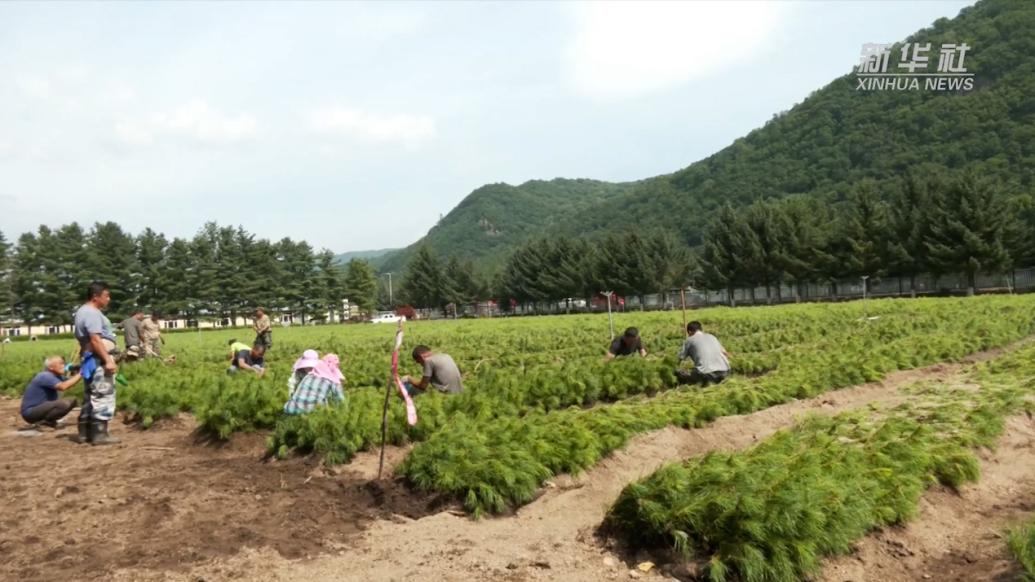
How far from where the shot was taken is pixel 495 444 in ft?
22.6

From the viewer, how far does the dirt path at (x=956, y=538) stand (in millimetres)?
4883

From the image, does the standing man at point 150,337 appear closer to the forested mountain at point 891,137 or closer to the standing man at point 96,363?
the standing man at point 96,363

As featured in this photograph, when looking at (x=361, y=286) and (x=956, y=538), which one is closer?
(x=956, y=538)

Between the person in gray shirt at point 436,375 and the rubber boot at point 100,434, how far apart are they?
406cm

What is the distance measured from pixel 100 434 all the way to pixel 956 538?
9915mm

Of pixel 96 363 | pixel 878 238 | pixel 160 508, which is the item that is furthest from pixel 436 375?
pixel 878 238

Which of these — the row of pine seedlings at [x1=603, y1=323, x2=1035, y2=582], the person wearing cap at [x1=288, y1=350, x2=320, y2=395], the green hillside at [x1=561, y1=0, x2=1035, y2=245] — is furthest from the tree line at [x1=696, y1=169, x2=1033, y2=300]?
the person wearing cap at [x1=288, y1=350, x2=320, y2=395]

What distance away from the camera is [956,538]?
5.56 m

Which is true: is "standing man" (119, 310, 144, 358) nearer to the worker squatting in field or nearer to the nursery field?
the nursery field

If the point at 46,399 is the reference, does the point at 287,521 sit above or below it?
below

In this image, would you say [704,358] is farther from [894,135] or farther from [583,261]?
[894,135]

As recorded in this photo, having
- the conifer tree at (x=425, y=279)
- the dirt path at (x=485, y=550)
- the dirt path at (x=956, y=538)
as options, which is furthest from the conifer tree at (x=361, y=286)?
the dirt path at (x=956, y=538)

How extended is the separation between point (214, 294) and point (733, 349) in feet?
261

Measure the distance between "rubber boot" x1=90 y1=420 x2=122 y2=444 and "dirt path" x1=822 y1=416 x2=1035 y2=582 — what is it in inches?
354
